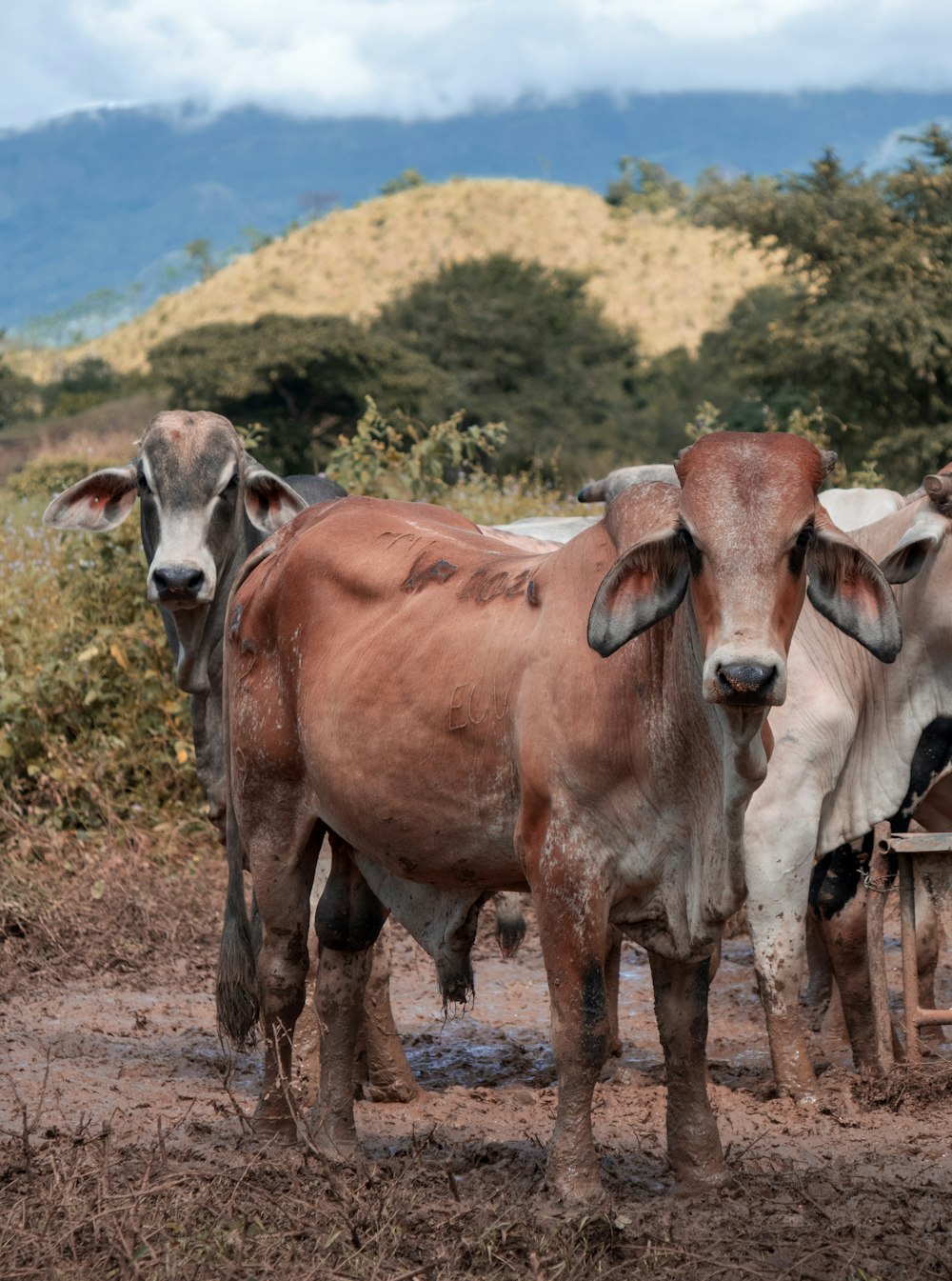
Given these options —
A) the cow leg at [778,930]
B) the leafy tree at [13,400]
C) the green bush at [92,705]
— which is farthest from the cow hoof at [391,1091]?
the leafy tree at [13,400]

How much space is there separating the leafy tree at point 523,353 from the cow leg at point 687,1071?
24180 mm

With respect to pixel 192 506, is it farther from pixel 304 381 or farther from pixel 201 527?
pixel 304 381

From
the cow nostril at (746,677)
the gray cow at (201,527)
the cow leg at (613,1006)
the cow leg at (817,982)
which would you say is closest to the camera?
the cow nostril at (746,677)

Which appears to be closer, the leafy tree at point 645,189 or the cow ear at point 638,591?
the cow ear at point 638,591

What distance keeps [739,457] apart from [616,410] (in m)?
29.4

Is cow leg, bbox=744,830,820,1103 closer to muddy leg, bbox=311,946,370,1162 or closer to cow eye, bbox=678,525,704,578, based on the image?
muddy leg, bbox=311,946,370,1162

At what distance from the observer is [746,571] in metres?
3.20

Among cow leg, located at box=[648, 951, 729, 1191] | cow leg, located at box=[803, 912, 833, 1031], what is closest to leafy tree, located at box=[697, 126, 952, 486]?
cow leg, located at box=[803, 912, 833, 1031]

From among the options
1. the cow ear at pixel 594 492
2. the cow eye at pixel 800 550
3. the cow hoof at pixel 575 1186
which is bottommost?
the cow hoof at pixel 575 1186

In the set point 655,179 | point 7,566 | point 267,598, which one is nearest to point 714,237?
point 655,179

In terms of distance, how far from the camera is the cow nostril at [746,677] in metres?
3.04


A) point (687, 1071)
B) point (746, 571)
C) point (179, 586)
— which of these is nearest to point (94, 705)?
point (179, 586)

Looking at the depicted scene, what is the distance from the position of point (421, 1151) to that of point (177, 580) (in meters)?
1.95

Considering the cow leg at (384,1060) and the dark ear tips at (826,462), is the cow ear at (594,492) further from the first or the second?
the dark ear tips at (826,462)
